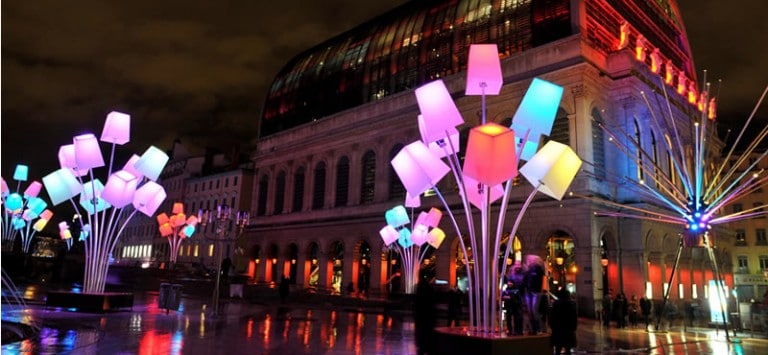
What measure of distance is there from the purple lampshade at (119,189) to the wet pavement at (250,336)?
4.00 m

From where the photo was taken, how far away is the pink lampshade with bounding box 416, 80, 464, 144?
10.7 metres

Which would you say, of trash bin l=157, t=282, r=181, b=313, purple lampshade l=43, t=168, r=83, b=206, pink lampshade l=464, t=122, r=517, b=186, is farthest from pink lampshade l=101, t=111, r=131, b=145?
pink lampshade l=464, t=122, r=517, b=186

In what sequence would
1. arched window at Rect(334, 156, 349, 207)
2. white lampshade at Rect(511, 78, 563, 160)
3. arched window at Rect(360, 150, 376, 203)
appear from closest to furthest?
white lampshade at Rect(511, 78, 563, 160) < arched window at Rect(360, 150, 376, 203) < arched window at Rect(334, 156, 349, 207)

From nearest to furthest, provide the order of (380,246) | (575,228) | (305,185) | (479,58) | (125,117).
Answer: (479,58)
(125,117)
(575,228)
(380,246)
(305,185)

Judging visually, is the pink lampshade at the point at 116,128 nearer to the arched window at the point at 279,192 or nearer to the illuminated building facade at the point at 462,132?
the illuminated building facade at the point at 462,132

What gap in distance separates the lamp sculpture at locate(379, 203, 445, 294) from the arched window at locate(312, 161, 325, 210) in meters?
15.2

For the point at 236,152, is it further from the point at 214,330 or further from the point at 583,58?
the point at 214,330

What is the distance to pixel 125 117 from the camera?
18.8m

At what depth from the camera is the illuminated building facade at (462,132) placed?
32.9 m

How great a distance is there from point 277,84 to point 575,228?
41230mm

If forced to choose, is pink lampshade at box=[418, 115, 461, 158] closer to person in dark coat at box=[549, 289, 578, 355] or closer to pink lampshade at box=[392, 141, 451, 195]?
pink lampshade at box=[392, 141, 451, 195]

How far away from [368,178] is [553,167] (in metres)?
36.0

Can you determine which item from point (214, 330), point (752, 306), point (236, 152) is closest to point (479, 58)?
point (214, 330)

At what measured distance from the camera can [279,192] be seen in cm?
5675
